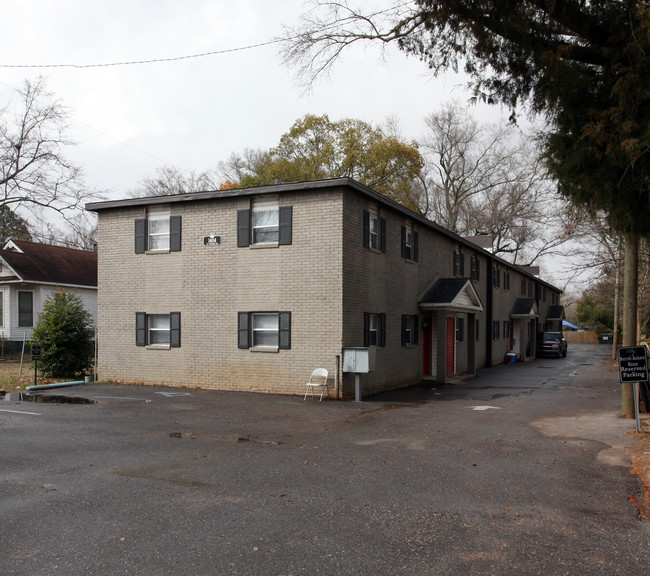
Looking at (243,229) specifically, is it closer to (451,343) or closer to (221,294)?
(221,294)

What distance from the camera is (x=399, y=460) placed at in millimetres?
8633

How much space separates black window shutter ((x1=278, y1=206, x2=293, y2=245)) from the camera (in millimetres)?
16453

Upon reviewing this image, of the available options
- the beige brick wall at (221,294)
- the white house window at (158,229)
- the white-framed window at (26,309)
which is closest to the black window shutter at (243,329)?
the beige brick wall at (221,294)

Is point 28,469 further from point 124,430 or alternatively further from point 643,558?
point 643,558

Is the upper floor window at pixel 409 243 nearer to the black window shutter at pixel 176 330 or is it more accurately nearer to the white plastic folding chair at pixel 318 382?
the white plastic folding chair at pixel 318 382

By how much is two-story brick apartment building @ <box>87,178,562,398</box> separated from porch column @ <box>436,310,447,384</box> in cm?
4

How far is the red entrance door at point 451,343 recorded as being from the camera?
79.0ft

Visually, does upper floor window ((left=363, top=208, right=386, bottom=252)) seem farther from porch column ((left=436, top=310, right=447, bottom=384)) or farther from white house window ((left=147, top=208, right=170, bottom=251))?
white house window ((left=147, top=208, right=170, bottom=251))

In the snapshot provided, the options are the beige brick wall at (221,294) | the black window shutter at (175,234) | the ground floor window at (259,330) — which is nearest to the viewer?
the beige brick wall at (221,294)

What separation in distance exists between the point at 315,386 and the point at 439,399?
12.1 ft

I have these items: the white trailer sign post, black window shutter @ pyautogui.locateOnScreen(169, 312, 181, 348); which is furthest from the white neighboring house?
the white trailer sign post

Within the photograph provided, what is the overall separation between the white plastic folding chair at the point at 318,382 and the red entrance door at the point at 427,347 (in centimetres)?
746

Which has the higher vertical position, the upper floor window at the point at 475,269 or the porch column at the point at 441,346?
the upper floor window at the point at 475,269

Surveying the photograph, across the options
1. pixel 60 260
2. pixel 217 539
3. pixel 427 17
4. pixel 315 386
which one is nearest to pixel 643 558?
pixel 217 539
